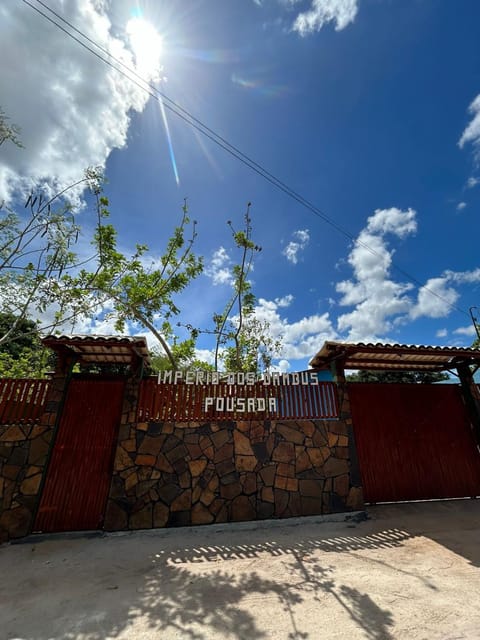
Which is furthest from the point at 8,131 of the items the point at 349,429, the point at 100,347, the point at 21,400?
the point at 349,429

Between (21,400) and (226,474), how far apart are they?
347 cm

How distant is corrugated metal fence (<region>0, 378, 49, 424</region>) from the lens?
414 cm

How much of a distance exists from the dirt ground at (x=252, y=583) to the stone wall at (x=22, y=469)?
1.07ft

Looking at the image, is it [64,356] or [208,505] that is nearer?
[208,505]

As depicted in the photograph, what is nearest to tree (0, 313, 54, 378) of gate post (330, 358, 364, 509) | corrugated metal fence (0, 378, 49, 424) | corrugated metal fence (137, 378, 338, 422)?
corrugated metal fence (0, 378, 49, 424)

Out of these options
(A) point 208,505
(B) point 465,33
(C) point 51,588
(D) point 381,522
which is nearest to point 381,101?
(B) point 465,33

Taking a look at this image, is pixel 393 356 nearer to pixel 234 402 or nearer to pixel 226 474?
pixel 234 402

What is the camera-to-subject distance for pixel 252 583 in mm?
2674

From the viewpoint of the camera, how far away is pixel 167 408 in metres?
4.62

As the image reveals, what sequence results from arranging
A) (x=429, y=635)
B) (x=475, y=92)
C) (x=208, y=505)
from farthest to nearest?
(x=475, y=92) → (x=208, y=505) → (x=429, y=635)

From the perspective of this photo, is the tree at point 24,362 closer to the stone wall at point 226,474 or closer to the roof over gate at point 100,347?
the roof over gate at point 100,347

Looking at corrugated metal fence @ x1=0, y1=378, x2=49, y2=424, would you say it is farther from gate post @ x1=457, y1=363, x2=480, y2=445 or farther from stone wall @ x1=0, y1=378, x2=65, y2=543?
gate post @ x1=457, y1=363, x2=480, y2=445

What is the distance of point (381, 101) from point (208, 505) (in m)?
9.99

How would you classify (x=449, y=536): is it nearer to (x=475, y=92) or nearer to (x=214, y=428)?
(x=214, y=428)
